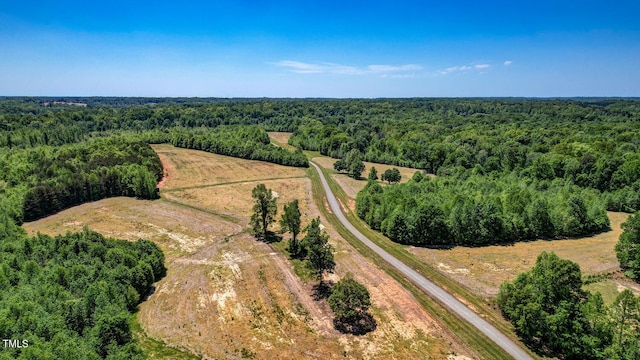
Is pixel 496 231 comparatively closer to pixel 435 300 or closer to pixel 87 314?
pixel 435 300

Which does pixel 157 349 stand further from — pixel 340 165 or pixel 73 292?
pixel 340 165

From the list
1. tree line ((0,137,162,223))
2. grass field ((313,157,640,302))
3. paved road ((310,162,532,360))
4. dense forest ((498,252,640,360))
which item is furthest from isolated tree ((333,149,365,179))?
dense forest ((498,252,640,360))

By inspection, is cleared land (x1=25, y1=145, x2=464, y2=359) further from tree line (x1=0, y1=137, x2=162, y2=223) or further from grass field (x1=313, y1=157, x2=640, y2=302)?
grass field (x1=313, y1=157, x2=640, y2=302)

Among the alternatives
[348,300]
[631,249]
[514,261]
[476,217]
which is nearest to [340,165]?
[476,217]

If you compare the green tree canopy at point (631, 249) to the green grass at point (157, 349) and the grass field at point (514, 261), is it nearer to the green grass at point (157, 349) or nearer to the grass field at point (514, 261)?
the grass field at point (514, 261)

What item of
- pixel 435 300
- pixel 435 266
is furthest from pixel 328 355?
pixel 435 266

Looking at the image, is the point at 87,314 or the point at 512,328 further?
the point at 512,328

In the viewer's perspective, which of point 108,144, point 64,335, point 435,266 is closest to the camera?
point 64,335
